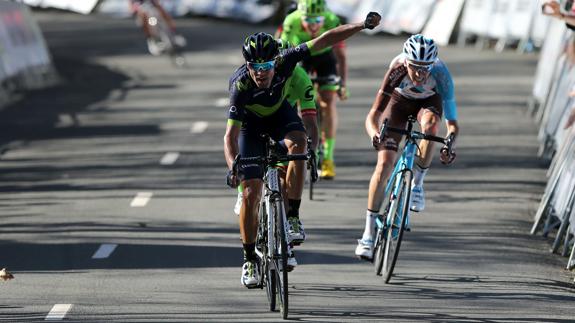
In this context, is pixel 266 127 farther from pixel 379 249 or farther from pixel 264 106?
pixel 379 249

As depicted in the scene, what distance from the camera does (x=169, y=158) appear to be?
1894cm

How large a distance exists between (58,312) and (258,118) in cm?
207

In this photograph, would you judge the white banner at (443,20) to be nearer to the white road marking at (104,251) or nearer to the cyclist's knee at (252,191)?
the white road marking at (104,251)

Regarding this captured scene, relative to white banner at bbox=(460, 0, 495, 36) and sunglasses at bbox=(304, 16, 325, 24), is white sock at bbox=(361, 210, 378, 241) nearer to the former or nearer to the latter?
sunglasses at bbox=(304, 16, 325, 24)

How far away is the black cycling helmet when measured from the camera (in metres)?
10.2

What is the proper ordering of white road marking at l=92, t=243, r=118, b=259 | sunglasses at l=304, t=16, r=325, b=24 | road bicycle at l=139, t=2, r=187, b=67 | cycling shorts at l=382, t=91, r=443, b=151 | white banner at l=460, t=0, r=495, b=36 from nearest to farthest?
cycling shorts at l=382, t=91, r=443, b=151 → white road marking at l=92, t=243, r=118, b=259 → sunglasses at l=304, t=16, r=325, b=24 → road bicycle at l=139, t=2, r=187, b=67 → white banner at l=460, t=0, r=495, b=36

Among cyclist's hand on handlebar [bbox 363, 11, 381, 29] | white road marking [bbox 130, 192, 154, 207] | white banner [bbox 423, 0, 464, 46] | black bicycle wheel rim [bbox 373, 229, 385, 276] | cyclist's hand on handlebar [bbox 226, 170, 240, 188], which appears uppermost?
cyclist's hand on handlebar [bbox 363, 11, 381, 29]

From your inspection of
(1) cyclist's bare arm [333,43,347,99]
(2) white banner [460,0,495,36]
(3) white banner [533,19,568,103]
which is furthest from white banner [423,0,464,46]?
(1) cyclist's bare arm [333,43,347,99]

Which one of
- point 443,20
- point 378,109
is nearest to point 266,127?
point 378,109

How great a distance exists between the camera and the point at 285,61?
1072 cm

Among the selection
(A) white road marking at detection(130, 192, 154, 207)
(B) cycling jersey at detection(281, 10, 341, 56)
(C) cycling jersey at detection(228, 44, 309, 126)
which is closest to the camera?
(C) cycling jersey at detection(228, 44, 309, 126)

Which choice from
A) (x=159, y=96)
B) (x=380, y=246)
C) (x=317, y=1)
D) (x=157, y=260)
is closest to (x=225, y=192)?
(x=317, y=1)

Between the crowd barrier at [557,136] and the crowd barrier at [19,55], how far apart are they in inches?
367

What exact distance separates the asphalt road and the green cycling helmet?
2.04m
